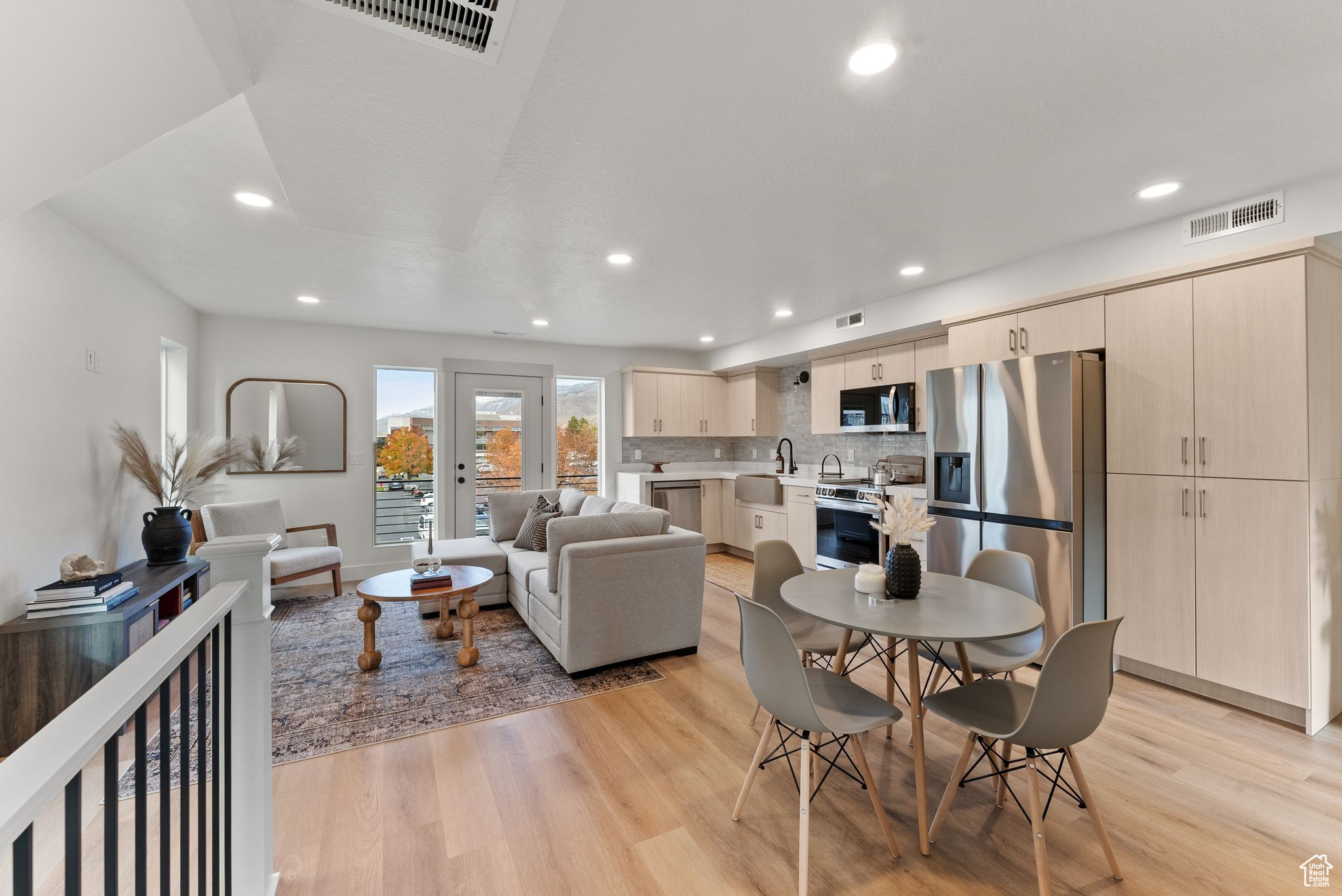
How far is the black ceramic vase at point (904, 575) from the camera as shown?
2.23 meters

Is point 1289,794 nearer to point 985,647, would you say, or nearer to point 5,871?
point 985,647

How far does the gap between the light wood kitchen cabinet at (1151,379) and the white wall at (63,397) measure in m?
5.33

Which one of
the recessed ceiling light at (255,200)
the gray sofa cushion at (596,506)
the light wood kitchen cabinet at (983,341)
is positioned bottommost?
the gray sofa cushion at (596,506)

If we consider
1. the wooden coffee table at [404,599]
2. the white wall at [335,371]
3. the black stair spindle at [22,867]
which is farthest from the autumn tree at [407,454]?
the black stair spindle at [22,867]

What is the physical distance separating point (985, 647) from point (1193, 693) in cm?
152

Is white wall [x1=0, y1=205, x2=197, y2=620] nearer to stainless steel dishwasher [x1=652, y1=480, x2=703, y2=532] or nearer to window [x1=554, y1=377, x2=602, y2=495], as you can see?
window [x1=554, y1=377, x2=602, y2=495]

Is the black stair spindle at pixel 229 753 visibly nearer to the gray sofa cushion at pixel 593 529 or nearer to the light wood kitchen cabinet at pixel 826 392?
the gray sofa cushion at pixel 593 529

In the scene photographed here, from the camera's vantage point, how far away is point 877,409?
17.0 feet

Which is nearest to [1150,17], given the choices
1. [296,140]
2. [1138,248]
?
[1138,248]

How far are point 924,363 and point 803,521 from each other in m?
1.82

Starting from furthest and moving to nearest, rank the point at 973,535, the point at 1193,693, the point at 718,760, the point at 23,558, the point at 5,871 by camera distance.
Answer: the point at 973,535 → the point at 1193,693 → the point at 23,558 → the point at 718,760 → the point at 5,871

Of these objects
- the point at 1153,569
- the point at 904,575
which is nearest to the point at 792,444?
the point at 1153,569

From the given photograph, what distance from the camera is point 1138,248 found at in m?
3.22

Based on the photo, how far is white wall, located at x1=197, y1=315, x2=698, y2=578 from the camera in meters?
5.15
